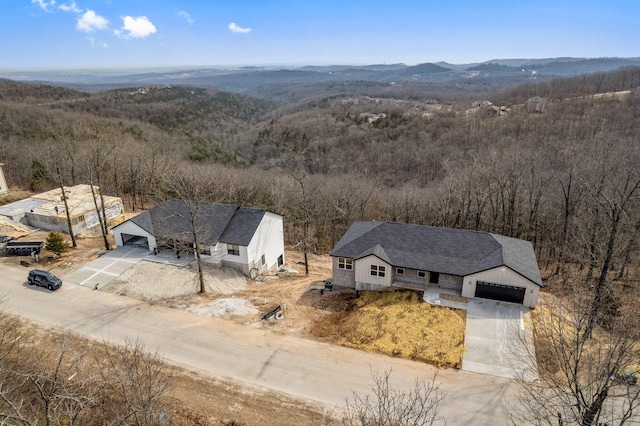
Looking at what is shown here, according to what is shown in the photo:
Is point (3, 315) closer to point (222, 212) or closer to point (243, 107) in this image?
point (222, 212)

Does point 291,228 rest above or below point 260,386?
below

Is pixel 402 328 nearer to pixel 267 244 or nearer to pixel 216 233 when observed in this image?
pixel 267 244

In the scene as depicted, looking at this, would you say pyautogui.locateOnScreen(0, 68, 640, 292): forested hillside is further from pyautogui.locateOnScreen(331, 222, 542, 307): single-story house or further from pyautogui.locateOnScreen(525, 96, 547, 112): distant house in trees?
pyautogui.locateOnScreen(331, 222, 542, 307): single-story house

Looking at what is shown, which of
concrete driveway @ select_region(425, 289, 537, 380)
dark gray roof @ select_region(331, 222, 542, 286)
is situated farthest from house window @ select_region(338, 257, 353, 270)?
concrete driveway @ select_region(425, 289, 537, 380)

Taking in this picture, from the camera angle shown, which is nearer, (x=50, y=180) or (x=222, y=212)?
(x=222, y=212)

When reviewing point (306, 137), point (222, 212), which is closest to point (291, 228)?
point (222, 212)

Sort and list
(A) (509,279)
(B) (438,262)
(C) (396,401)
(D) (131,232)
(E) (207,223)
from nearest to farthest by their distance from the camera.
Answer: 1. (C) (396,401)
2. (A) (509,279)
3. (B) (438,262)
4. (E) (207,223)
5. (D) (131,232)

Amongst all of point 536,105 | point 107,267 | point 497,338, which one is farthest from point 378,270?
point 536,105
